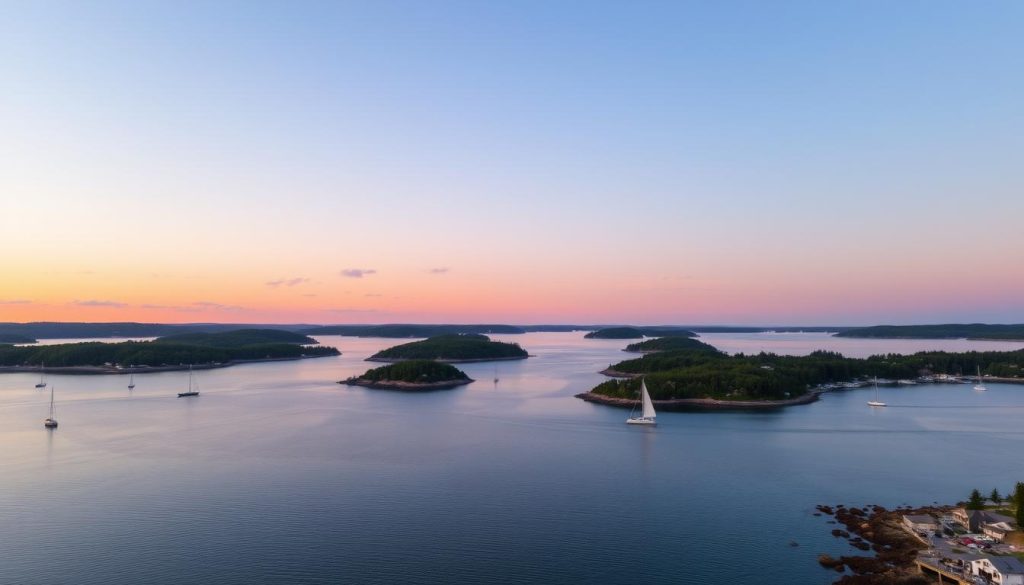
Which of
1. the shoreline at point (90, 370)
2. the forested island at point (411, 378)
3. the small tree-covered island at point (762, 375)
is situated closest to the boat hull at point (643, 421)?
the small tree-covered island at point (762, 375)

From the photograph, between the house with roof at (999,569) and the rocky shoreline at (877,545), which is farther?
the rocky shoreline at (877,545)

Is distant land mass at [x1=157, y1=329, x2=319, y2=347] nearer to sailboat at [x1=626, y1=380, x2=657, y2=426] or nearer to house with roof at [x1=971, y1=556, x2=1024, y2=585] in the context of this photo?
sailboat at [x1=626, y1=380, x2=657, y2=426]

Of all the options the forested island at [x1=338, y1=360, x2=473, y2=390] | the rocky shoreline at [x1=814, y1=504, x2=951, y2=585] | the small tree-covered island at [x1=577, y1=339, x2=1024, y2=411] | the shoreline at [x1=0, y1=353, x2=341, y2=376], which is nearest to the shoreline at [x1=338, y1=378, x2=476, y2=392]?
the forested island at [x1=338, y1=360, x2=473, y2=390]

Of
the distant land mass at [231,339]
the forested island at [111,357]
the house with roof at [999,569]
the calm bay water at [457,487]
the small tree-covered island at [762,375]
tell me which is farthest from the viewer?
the distant land mass at [231,339]

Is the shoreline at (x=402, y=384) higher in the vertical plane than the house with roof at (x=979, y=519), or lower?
lower

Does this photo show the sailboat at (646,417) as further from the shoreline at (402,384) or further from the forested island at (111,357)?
the forested island at (111,357)

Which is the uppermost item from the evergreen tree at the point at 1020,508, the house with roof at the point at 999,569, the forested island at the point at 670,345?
the forested island at the point at 670,345

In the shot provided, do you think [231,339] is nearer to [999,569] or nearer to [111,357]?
[111,357]
